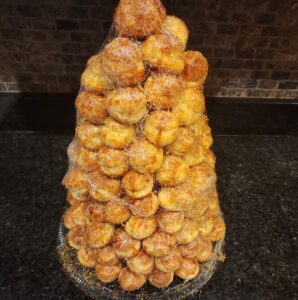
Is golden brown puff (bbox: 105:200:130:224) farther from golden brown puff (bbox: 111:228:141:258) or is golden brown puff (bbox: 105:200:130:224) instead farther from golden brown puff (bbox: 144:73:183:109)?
golden brown puff (bbox: 144:73:183:109)

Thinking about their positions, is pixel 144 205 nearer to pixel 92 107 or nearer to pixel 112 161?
pixel 112 161

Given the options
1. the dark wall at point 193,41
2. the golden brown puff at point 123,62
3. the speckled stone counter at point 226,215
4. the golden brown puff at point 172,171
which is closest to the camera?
the golden brown puff at point 123,62

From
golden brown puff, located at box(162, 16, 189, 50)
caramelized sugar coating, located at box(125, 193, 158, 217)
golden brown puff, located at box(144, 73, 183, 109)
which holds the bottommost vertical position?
caramelized sugar coating, located at box(125, 193, 158, 217)

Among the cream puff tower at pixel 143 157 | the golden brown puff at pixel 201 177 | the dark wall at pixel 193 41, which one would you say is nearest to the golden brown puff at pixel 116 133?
the cream puff tower at pixel 143 157

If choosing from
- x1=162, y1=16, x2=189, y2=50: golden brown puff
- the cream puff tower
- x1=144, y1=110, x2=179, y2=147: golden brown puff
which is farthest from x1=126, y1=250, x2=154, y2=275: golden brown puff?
x1=162, y1=16, x2=189, y2=50: golden brown puff

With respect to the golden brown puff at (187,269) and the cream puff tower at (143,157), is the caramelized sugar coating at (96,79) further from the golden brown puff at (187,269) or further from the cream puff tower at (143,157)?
the golden brown puff at (187,269)

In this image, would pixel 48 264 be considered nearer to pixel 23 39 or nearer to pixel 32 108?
pixel 32 108
